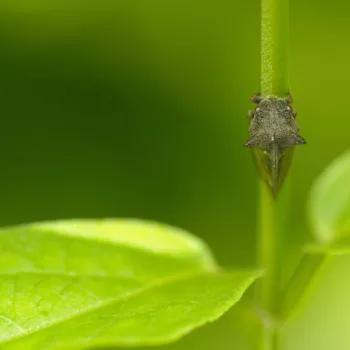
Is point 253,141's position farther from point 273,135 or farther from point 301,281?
point 301,281

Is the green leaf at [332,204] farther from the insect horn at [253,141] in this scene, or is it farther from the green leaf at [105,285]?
the insect horn at [253,141]

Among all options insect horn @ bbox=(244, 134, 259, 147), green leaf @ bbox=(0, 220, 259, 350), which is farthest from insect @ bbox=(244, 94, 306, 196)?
green leaf @ bbox=(0, 220, 259, 350)

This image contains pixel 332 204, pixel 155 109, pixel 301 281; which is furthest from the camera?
pixel 155 109

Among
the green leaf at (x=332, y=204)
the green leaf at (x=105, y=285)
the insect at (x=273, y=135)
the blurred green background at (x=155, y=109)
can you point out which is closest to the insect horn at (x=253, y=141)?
the insect at (x=273, y=135)

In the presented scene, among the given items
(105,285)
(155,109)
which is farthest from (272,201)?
(155,109)

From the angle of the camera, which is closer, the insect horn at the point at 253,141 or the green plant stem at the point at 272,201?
the green plant stem at the point at 272,201
